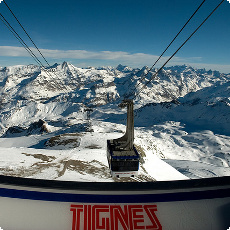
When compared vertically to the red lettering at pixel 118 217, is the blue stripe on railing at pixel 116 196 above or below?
above

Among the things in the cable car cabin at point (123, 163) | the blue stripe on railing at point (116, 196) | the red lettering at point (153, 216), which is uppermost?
the blue stripe on railing at point (116, 196)

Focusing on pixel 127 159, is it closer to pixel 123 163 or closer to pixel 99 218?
pixel 123 163

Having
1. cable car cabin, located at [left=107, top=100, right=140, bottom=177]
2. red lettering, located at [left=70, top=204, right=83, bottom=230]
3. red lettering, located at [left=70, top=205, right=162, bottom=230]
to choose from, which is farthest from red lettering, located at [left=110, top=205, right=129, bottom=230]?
cable car cabin, located at [left=107, top=100, right=140, bottom=177]

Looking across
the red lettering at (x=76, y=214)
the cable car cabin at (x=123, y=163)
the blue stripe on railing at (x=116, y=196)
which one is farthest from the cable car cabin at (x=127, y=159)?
the red lettering at (x=76, y=214)

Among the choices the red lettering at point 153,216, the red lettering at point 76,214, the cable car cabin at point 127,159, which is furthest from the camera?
the cable car cabin at point 127,159

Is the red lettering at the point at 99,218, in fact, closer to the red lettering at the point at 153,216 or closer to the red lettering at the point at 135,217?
the red lettering at the point at 135,217

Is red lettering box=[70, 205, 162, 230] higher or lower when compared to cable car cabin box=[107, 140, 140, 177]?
higher

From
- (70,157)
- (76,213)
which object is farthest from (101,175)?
(76,213)

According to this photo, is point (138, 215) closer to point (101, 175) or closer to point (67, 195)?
point (67, 195)

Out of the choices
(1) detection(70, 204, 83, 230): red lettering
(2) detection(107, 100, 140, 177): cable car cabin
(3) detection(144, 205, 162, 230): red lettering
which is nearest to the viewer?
(1) detection(70, 204, 83, 230): red lettering

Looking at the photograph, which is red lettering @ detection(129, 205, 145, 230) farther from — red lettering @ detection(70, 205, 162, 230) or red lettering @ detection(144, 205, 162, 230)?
red lettering @ detection(144, 205, 162, 230)
